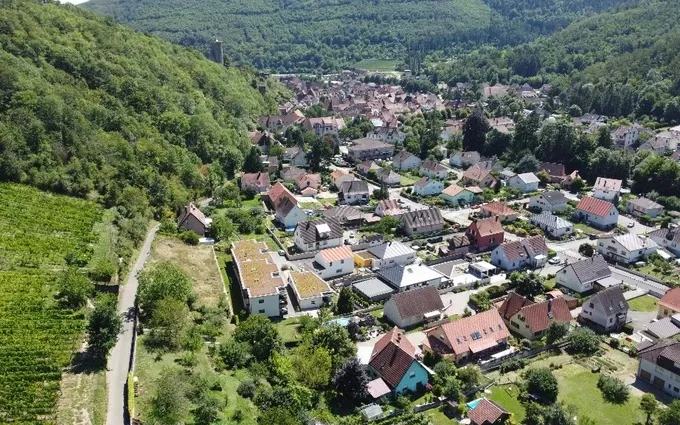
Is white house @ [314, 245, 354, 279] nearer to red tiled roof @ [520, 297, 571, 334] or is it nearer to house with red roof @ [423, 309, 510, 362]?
house with red roof @ [423, 309, 510, 362]

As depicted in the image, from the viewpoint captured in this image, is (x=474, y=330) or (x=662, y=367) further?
(x=474, y=330)

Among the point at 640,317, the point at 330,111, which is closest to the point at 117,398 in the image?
the point at 640,317

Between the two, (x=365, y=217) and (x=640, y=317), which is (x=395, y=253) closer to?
(x=365, y=217)

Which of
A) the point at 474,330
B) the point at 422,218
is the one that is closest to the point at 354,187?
the point at 422,218

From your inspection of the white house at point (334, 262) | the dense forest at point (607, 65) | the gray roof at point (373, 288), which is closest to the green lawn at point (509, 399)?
the gray roof at point (373, 288)

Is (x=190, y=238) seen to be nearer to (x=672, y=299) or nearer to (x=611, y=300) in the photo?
(x=611, y=300)

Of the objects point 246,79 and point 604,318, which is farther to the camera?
point 246,79

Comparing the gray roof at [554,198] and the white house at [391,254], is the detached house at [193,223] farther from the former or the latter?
the gray roof at [554,198]
